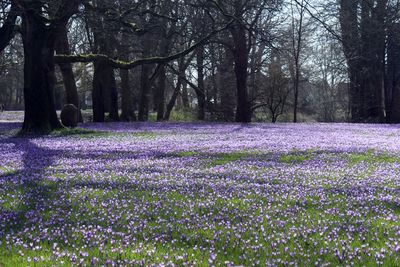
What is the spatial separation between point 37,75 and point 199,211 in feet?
55.7

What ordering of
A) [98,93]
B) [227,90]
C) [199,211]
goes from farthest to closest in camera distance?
[227,90], [98,93], [199,211]

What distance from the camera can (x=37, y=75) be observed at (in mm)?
21719

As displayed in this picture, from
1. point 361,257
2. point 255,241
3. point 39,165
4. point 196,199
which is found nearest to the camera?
point 361,257

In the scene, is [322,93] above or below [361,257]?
above

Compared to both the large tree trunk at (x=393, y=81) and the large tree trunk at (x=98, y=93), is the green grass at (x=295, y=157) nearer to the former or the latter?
the large tree trunk at (x=98, y=93)

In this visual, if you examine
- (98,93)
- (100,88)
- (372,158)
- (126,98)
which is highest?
(100,88)

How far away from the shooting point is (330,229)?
5980 mm

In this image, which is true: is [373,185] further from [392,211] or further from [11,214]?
[11,214]

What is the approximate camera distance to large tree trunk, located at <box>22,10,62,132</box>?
71.3 ft

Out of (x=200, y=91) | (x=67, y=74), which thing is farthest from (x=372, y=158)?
(x=200, y=91)

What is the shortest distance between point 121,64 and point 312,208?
73.7 ft

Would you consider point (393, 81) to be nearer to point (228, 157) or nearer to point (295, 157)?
point (295, 157)

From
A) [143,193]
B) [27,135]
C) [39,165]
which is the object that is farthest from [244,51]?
[143,193]

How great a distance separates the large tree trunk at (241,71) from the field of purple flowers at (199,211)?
79.5 feet
